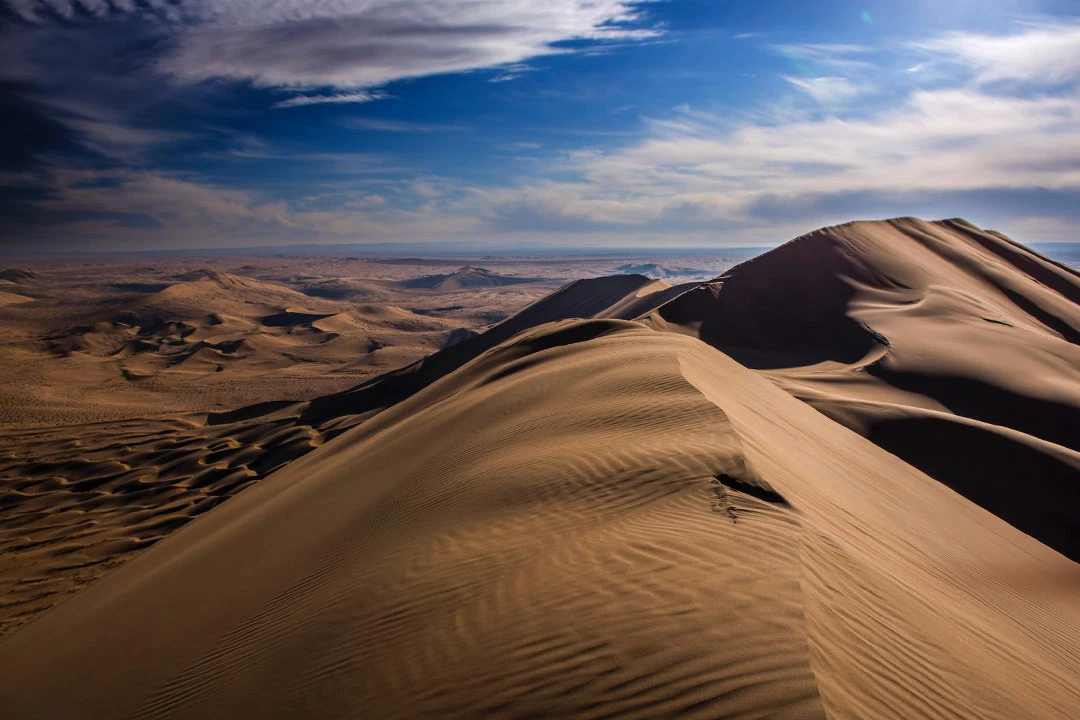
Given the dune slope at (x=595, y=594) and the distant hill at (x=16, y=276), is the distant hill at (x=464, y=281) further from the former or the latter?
the dune slope at (x=595, y=594)

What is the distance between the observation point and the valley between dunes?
118 inches

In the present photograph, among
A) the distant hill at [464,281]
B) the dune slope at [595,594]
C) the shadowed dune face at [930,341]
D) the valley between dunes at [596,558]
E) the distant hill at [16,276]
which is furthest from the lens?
the distant hill at [16,276]

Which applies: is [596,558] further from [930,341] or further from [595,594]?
[930,341]

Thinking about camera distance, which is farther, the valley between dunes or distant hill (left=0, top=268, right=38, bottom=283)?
distant hill (left=0, top=268, right=38, bottom=283)

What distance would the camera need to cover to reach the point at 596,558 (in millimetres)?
3873

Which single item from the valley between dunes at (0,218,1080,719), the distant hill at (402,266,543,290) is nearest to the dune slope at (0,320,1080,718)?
the valley between dunes at (0,218,1080,719)

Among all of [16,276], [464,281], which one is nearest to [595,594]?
[464,281]

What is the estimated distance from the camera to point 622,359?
1046 centimetres

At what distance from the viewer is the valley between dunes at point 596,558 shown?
300 cm

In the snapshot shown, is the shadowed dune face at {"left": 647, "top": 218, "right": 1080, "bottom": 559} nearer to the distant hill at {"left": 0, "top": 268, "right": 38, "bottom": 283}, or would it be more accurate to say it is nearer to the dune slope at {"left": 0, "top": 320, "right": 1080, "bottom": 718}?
the dune slope at {"left": 0, "top": 320, "right": 1080, "bottom": 718}

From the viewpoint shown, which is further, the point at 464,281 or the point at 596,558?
the point at 464,281

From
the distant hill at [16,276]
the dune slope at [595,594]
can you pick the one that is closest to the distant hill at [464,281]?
the distant hill at [16,276]

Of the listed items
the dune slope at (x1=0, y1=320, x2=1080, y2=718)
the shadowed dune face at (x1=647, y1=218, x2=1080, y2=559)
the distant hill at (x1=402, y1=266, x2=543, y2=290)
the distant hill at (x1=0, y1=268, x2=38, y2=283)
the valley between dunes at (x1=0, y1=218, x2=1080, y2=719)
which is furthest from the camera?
the distant hill at (x1=0, y1=268, x2=38, y2=283)

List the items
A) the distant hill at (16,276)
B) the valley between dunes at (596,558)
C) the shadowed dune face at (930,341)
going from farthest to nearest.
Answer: the distant hill at (16,276), the shadowed dune face at (930,341), the valley between dunes at (596,558)
